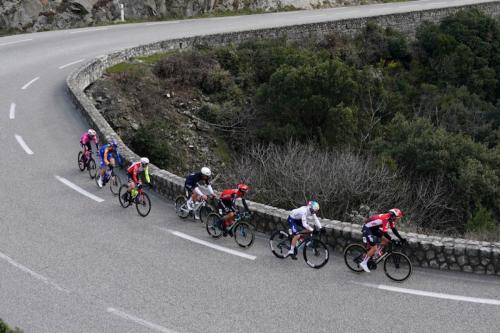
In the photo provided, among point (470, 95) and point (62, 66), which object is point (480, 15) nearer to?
point (470, 95)

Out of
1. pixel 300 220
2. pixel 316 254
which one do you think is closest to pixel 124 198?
pixel 300 220

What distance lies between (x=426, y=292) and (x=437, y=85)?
87.2 ft

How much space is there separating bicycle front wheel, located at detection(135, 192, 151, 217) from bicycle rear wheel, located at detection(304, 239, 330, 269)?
4.22 m

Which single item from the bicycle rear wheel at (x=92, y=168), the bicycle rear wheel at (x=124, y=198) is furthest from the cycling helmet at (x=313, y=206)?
the bicycle rear wheel at (x=92, y=168)

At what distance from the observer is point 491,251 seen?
1055 cm

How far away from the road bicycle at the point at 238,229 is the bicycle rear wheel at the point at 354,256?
202 centimetres

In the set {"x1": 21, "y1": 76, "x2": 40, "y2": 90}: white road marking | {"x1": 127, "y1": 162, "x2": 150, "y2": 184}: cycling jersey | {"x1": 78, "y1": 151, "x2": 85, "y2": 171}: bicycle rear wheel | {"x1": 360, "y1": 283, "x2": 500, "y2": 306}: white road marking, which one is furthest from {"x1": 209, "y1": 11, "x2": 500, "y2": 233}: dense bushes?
{"x1": 21, "y1": 76, "x2": 40, "y2": 90}: white road marking

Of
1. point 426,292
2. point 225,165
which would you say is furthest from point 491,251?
point 225,165

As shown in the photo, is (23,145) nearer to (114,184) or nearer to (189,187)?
(114,184)

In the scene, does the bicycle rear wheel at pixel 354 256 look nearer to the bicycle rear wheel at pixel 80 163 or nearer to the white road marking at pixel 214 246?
the white road marking at pixel 214 246

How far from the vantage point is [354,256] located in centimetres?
1110

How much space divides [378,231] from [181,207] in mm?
4744

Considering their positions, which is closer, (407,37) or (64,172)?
(64,172)

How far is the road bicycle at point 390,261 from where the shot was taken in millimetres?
10602
